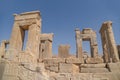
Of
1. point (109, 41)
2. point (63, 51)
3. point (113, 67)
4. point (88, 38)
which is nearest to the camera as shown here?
point (113, 67)

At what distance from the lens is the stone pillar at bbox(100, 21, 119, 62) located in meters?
11.9

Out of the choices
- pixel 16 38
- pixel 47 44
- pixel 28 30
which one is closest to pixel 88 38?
pixel 47 44

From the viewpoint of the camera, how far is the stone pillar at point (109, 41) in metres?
11.9

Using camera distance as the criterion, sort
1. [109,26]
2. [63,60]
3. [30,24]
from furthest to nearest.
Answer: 1. [109,26]
2. [30,24]
3. [63,60]

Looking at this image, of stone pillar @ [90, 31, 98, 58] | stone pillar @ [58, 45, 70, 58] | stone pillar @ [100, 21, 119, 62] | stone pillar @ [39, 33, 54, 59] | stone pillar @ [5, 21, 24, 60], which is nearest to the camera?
stone pillar @ [5, 21, 24, 60]

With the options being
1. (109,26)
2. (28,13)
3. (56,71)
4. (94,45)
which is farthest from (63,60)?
(94,45)

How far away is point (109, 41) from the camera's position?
12625 mm

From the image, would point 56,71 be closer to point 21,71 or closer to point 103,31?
point 21,71

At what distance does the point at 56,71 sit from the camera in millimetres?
8008

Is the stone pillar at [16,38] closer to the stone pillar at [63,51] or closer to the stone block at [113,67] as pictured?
the stone block at [113,67]

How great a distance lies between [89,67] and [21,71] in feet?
11.8

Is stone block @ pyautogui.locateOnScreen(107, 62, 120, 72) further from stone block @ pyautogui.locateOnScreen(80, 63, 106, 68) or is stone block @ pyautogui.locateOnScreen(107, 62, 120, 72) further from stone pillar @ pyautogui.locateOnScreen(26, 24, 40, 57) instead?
stone pillar @ pyautogui.locateOnScreen(26, 24, 40, 57)

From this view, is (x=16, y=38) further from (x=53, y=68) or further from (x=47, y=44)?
(x=47, y=44)

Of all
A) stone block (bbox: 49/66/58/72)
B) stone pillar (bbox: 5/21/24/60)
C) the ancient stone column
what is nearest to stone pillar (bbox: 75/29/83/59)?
the ancient stone column
